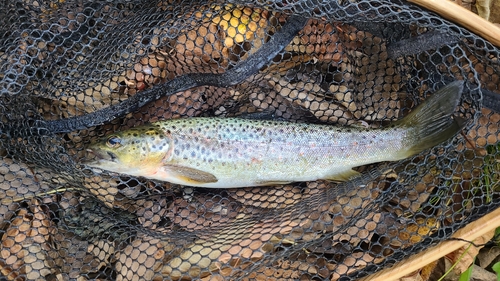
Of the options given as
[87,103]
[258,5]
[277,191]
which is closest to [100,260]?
[87,103]

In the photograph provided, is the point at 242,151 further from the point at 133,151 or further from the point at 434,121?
the point at 434,121

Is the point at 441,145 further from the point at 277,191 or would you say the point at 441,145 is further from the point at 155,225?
the point at 155,225

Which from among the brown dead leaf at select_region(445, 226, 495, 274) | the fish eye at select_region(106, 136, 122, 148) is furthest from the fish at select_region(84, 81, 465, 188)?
the brown dead leaf at select_region(445, 226, 495, 274)

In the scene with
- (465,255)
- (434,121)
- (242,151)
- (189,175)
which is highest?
(434,121)

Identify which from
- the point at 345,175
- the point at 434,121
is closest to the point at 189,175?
the point at 345,175

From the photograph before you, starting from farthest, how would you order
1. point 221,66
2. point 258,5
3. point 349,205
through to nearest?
1. point 221,66
2. point 349,205
3. point 258,5

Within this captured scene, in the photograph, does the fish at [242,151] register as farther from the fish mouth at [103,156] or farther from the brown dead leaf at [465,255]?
the brown dead leaf at [465,255]

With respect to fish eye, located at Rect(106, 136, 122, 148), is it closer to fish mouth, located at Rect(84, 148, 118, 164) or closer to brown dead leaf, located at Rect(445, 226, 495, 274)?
fish mouth, located at Rect(84, 148, 118, 164)
